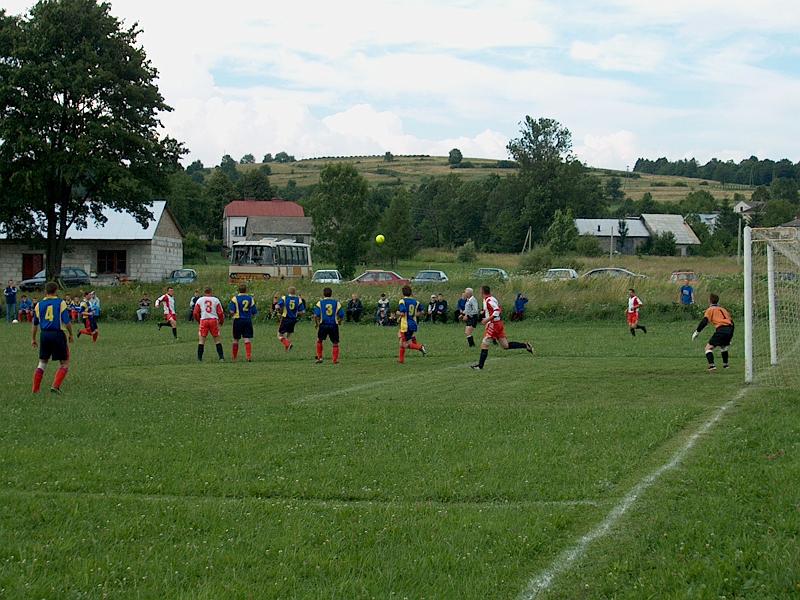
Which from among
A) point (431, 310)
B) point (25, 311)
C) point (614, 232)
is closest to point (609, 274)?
point (431, 310)

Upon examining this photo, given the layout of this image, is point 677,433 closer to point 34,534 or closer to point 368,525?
point 368,525

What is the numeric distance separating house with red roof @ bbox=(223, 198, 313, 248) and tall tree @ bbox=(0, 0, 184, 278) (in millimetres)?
58703

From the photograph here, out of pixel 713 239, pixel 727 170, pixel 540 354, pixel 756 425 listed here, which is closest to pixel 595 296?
pixel 540 354

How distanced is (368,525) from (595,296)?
99.6 feet

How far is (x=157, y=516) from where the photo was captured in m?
7.44

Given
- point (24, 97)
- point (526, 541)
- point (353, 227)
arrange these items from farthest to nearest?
1. point (353, 227)
2. point (24, 97)
3. point (526, 541)

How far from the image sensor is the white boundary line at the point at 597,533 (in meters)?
5.94

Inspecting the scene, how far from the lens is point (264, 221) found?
110562 mm

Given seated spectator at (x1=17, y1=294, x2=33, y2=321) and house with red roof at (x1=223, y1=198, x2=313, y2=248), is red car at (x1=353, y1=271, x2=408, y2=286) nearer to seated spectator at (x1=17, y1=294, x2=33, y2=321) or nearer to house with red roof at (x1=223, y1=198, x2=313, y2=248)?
seated spectator at (x1=17, y1=294, x2=33, y2=321)

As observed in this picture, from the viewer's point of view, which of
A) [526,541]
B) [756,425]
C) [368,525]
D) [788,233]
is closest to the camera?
[526,541]

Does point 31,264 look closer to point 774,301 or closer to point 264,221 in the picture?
point 774,301

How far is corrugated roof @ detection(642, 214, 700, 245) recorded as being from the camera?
9647 cm

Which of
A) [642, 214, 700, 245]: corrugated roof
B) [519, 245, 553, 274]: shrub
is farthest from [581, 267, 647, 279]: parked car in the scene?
[642, 214, 700, 245]: corrugated roof

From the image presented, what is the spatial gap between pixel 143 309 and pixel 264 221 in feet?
237
